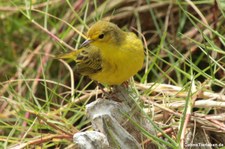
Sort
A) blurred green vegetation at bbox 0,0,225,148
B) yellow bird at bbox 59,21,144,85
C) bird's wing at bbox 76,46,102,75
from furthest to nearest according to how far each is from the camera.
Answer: blurred green vegetation at bbox 0,0,225,148, bird's wing at bbox 76,46,102,75, yellow bird at bbox 59,21,144,85

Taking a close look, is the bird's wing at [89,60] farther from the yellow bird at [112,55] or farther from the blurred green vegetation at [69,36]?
the blurred green vegetation at [69,36]

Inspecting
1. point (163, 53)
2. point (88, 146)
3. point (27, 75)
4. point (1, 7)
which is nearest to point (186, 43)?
point (163, 53)

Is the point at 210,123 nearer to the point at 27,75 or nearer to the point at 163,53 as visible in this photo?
the point at 163,53

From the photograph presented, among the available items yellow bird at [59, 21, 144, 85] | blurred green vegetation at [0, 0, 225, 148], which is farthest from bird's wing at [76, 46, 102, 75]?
blurred green vegetation at [0, 0, 225, 148]

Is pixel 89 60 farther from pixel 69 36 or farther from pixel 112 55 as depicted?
pixel 69 36

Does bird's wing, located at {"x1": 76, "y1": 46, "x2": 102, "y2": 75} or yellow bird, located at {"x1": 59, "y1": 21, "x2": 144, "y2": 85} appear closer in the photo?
yellow bird, located at {"x1": 59, "y1": 21, "x2": 144, "y2": 85}

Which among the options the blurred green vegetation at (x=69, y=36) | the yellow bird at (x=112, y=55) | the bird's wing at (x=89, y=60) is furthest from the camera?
the blurred green vegetation at (x=69, y=36)

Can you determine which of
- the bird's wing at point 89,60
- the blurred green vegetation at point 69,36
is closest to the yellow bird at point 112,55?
the bird's wing at point 89,60

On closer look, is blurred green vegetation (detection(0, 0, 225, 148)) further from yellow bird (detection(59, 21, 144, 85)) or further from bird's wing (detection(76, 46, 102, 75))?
yellow bird (detection(59, 21, 144, 85))
